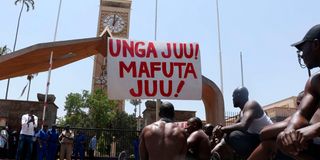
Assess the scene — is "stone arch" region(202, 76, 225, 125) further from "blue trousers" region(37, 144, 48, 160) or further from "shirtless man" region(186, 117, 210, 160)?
"shirtless man" region(186, 117, 210, 160)

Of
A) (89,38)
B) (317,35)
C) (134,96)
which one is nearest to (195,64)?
(134,96)

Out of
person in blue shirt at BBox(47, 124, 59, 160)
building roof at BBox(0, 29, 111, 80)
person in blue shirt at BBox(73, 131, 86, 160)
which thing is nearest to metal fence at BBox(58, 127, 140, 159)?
person in blue shirt at BBox(73, 131, 86, 160)

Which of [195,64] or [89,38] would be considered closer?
[195,64]

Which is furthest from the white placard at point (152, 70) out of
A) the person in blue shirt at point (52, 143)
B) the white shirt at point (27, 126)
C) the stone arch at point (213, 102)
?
the person in blue shirt at point (52, 143)

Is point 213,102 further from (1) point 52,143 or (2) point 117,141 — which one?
(1) point 52,143

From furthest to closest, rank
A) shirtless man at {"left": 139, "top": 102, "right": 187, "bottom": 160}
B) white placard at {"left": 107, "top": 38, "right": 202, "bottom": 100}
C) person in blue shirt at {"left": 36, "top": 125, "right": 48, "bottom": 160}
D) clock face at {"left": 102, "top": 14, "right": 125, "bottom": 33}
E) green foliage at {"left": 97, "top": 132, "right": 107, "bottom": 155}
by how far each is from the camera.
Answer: clock face at {"left": 102, "top": 14, "right": 125, "bottom": 33}, green foliage at {"left": 97, "top": 132, "right": 107, "bottom": 155}, person in blue shirt at {"left": 36, "top": 125, "right": 48, "bottom": 160}, white placard at {"left": 107, "top": 38, "right": 202, "bottom": 100}, shirtless man at {"left": 139, "top": 102, "right": 187, "bottom": 160}

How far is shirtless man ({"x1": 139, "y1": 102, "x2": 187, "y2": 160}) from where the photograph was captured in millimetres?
4270

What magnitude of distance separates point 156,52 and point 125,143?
5648mm

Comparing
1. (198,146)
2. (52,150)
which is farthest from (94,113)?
(198,146)

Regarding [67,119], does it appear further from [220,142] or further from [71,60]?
[220,142]

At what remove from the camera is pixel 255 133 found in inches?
139

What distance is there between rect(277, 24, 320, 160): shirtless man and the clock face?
58826mm

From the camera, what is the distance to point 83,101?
4278 cm

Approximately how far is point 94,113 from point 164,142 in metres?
34.9
